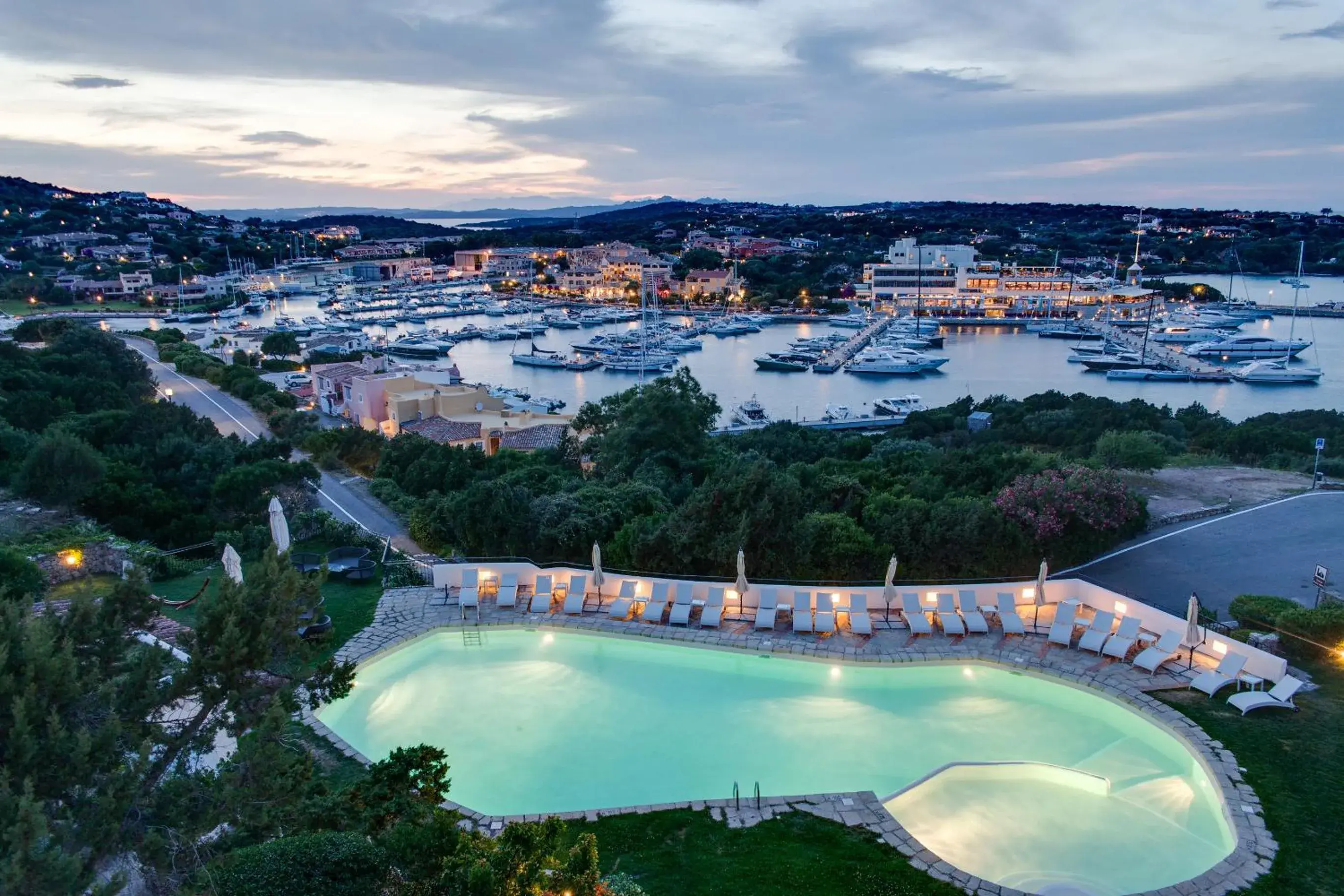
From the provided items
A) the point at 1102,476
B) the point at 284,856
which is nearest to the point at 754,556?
the point at 1102,476

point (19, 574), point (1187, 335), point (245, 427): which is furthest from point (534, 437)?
point (1187, 335)

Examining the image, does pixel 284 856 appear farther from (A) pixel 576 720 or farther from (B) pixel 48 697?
(A) pixel 576 720

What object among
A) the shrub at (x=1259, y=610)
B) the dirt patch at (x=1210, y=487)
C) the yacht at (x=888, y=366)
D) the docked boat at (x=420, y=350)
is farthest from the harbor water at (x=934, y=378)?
the shrub at (x=1259, y=610)

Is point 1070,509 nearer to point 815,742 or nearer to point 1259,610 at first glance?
point 1259,610

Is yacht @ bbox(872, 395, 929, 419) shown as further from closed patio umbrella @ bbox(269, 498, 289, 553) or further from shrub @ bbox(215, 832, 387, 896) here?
shrub @ bbox(215, 832, 387, 896)

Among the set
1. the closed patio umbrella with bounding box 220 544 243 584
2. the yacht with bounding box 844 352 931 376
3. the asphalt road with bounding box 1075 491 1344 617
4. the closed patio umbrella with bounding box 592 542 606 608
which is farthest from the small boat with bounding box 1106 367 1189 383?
the closed patio umbrella with bounding box 220 544 243 584
